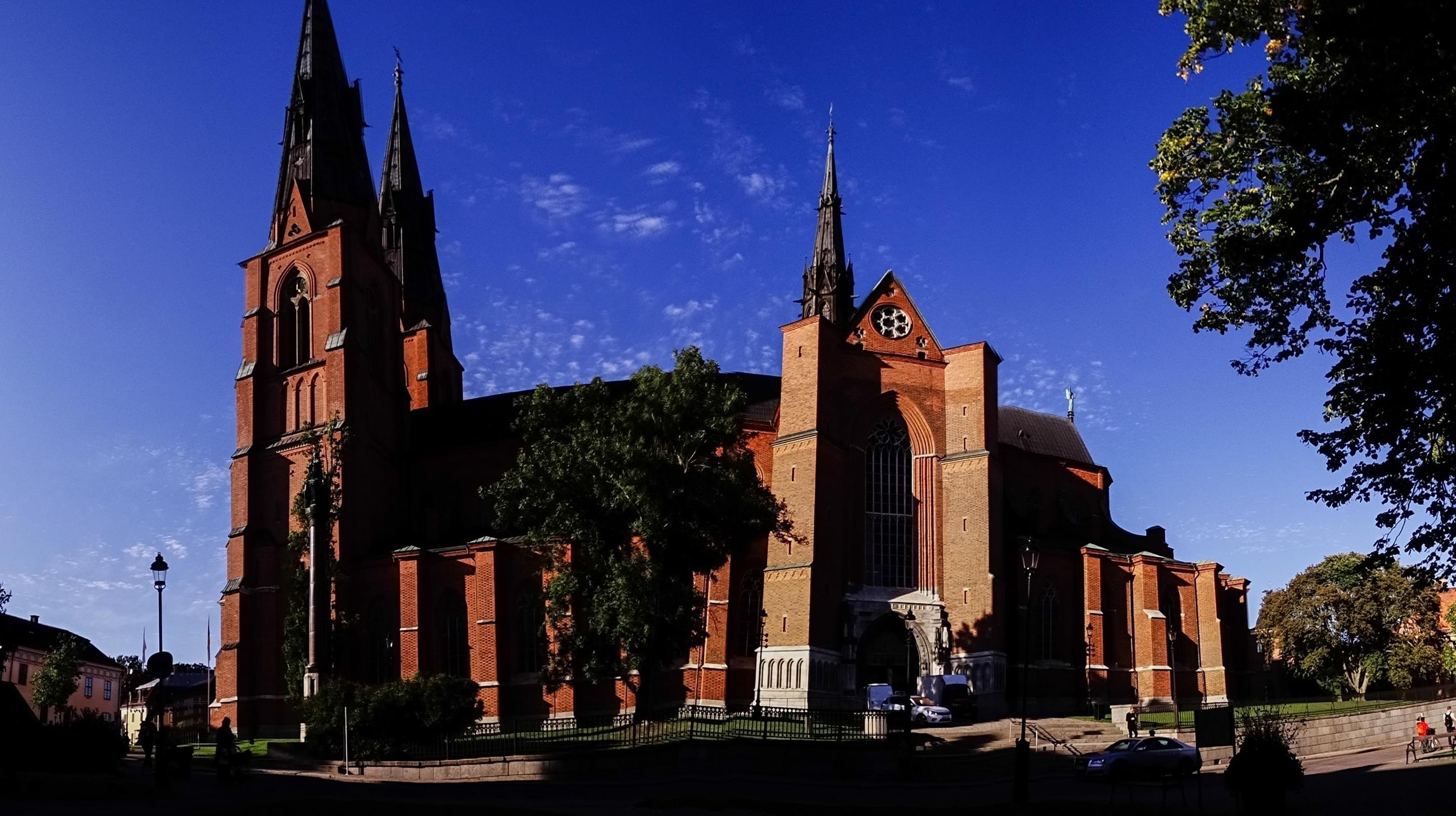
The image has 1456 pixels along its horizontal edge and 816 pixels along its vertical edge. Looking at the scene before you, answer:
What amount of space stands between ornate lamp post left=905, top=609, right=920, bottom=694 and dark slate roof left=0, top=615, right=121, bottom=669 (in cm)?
4993

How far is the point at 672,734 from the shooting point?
37531 millimetres

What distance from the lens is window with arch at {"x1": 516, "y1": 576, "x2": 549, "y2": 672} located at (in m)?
57.1

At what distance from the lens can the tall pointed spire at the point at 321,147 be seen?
213 feet

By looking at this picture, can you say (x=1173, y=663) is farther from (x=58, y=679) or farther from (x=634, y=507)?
(x=58, y=679)

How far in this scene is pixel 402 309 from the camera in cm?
7656

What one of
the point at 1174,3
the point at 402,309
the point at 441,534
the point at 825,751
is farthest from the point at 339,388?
the point at 1174,3

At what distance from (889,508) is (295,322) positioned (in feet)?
93.6

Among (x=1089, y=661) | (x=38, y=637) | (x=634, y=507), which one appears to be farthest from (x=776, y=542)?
(x=38, y=637)

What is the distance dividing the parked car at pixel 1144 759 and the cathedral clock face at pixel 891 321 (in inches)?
1035

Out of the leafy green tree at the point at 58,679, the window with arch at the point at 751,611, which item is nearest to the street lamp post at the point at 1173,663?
the window with arch at the point at 751,611

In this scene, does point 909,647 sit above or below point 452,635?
below

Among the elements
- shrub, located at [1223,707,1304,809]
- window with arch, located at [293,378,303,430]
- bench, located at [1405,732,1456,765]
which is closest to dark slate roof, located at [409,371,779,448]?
window with arch, located at [293,378,303,430]

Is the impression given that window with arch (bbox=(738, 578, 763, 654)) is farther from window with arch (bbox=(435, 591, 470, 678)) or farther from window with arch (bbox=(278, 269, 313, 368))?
window with arch (bbox=(278, 269, 313, 368))

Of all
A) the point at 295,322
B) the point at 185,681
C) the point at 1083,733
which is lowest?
the point at 185,681
